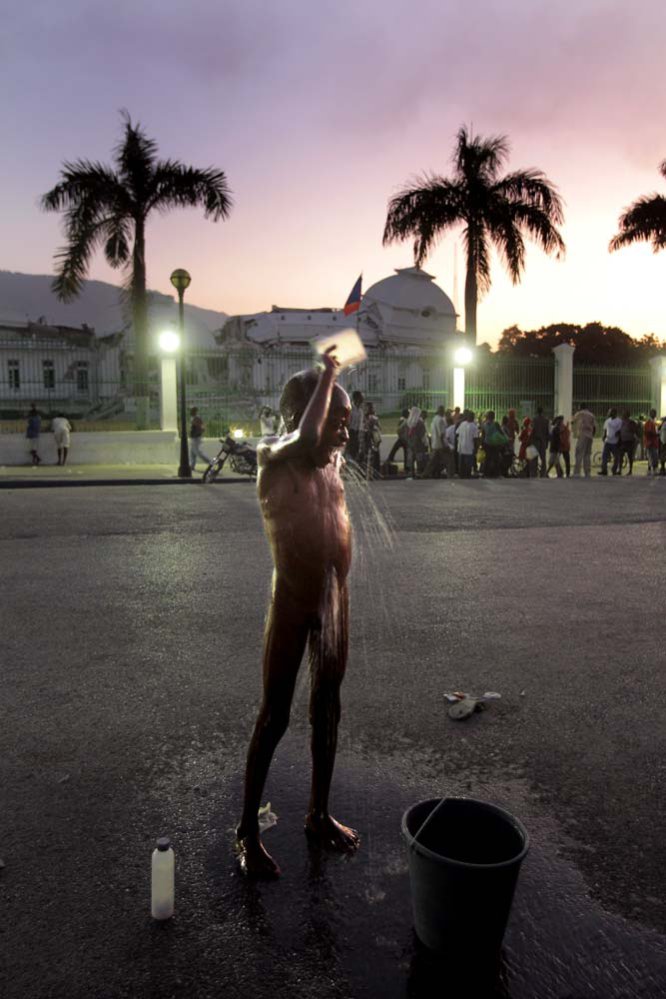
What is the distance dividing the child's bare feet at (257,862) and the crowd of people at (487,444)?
14.0 m

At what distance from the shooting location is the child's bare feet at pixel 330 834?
107 inches

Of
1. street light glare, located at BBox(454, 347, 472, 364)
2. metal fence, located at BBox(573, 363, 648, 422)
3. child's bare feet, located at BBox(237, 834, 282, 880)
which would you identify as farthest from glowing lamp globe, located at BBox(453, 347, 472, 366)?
child's bare feet, located at BBox(237, 834, 282, 880)

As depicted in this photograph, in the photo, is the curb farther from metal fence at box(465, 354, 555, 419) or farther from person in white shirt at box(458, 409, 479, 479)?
metal fence at box(465, 354, 555, 419)

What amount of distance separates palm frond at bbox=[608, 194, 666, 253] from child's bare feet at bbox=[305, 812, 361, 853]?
92.2ft

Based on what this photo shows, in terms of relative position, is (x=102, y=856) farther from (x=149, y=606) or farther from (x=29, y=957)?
(x=149, y=606)

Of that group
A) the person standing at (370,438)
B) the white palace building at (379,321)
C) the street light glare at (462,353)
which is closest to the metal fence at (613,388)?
the street light glare at (462,353)

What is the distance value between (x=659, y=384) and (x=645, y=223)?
229 inches

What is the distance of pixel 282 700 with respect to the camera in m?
2.59

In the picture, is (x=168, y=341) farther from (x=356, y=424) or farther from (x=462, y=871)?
(x=462, y=871)

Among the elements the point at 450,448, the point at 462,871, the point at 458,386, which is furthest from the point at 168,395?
the point at 462,871

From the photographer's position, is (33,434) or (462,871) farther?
(33,434)

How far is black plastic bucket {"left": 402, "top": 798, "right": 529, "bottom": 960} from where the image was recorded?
2094mm

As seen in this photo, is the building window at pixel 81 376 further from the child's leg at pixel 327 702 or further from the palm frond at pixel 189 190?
the child's leg at pixel 327 702

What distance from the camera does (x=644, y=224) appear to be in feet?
87.7
